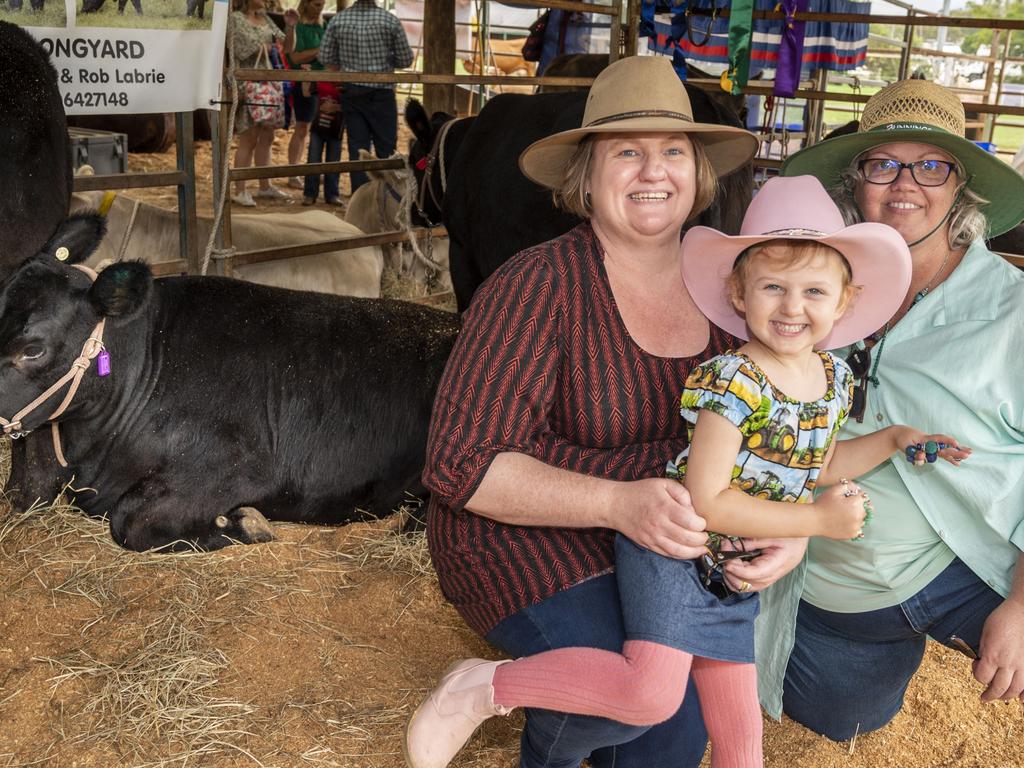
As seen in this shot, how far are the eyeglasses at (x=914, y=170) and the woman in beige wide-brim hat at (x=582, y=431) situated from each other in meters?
0.47

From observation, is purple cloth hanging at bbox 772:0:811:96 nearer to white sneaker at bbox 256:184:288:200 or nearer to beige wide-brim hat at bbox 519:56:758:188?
beige wide-brim hat at bbox 519:56:758:188

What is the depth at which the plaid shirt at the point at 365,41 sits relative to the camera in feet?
30.2

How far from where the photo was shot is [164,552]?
11.3ft

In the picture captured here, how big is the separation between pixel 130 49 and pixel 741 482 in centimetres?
342

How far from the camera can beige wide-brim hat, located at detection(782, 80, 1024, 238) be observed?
2.57 m

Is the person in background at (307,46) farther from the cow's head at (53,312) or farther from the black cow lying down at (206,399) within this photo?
the cow's head at (53,312)

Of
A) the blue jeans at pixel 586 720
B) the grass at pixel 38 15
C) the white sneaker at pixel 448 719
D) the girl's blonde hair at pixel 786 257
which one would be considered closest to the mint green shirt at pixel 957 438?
the girl's blonde hair at pixel 786 257

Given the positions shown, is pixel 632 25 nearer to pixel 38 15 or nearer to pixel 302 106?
pixel 38 15

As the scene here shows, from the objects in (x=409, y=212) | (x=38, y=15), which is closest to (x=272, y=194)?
(x=409, y=212)

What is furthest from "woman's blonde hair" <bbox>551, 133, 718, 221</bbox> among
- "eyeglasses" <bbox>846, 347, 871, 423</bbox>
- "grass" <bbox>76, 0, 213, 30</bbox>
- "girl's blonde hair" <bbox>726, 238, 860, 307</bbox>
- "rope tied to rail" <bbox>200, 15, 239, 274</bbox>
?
"rope tied to rail" <bbox>200, 15, 239, 274</bbox>

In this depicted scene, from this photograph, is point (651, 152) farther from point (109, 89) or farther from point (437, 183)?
point (437, 183)

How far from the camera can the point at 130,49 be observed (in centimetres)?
439

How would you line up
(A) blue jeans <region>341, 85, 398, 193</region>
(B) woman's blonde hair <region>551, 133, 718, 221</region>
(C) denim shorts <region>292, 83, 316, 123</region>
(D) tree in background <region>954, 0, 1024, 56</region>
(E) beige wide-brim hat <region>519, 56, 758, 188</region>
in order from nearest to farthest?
(E) beige wide-brim hat <region>519, 56, 758, 188</region>
(B) woman's blonde hair <region>551, 133, 718, 221</region>
(A) blue jeans <region>341, 85, 398, 193</region>
(C) denim shorts <region>292, 83, 316, 123</region>
(D) tree in background <region>954, 0, 1024, 56</region>

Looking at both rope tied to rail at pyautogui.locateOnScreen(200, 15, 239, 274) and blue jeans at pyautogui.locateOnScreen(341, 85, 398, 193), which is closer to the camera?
rope tied to rail at pyautogui.locateOnScreen(200, 15, 239, 274)
